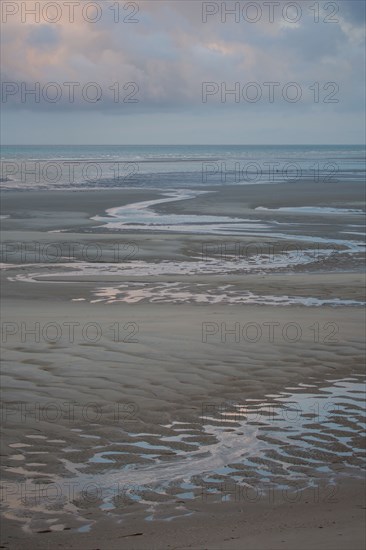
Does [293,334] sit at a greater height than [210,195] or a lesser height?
lesser

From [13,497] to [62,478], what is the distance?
469 millimetres

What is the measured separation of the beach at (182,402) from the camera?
5.26 meters

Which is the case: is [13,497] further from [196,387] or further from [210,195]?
[210,195]

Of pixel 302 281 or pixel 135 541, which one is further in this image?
pixel 302 281

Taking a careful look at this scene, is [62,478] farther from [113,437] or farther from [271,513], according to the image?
[271,513]

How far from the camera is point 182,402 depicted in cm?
786

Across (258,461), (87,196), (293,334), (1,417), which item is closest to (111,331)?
(293,334)

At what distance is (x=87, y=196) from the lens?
3938cm

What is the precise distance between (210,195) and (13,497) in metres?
34.9

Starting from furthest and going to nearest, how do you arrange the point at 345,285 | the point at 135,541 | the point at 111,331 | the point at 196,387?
1. the point at 345,285
2. the point at 111,331
3. the point at 196,387
4. the point at 135,541

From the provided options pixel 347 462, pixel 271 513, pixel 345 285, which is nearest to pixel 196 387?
pixel 347 462

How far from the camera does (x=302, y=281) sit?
1539 cm

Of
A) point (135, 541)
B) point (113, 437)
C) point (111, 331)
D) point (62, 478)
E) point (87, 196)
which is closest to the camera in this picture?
point (135, 541)

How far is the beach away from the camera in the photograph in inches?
207
